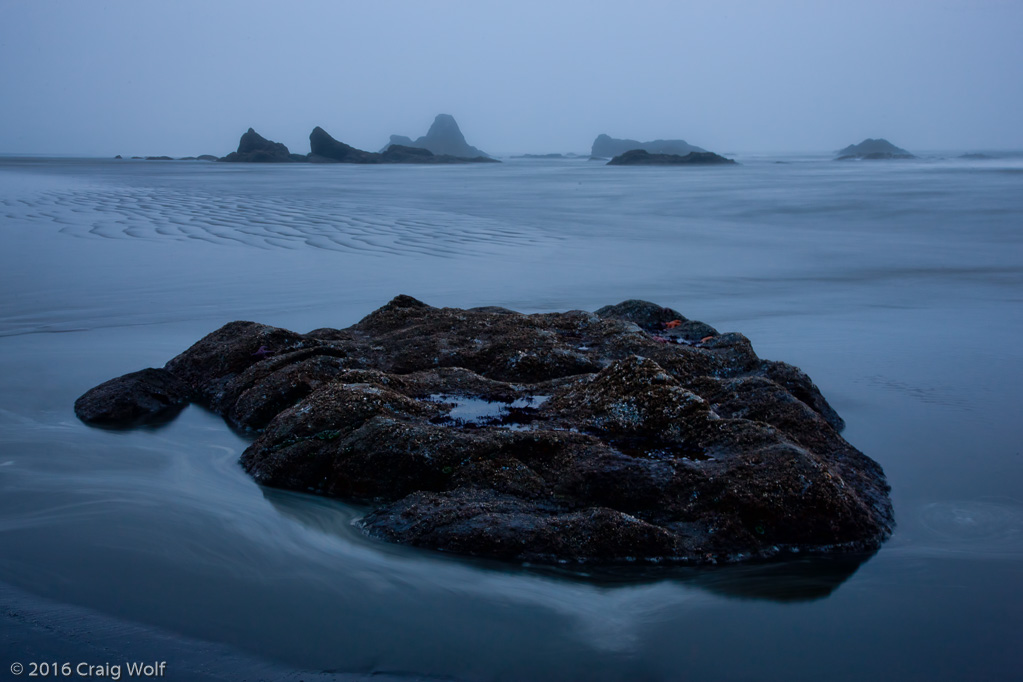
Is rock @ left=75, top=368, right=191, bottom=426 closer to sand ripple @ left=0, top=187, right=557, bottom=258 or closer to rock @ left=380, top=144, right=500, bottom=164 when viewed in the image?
sand ripple @ left=0, top=187, right=557, bottom=258

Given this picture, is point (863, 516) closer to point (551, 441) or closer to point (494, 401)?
point (551, 441)

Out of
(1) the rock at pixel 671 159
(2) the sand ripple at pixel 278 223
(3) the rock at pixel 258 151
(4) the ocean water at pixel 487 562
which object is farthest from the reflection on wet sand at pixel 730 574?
(3) the rock at pixel 258 151

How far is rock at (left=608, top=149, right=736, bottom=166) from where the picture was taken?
242ft

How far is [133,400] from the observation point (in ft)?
17.3

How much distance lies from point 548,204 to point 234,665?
23021 millimetres

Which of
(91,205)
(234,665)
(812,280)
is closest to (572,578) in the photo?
(234,665)

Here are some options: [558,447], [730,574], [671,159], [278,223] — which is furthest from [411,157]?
[730,574]

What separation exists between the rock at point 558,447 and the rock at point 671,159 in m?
70.0

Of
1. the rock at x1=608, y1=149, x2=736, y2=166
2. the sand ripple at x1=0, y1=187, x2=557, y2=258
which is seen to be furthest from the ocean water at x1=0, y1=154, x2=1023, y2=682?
the rock at x1=608, y1=149, x2=736, y2=166

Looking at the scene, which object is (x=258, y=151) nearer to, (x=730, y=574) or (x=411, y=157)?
(x=411, y=157)

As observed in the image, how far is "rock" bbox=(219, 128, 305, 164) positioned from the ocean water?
3044 inches

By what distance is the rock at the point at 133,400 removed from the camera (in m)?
5.18

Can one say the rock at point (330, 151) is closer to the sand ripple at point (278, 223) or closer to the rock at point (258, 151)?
the rock at point (258, 151)

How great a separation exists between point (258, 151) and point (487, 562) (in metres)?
93.1
